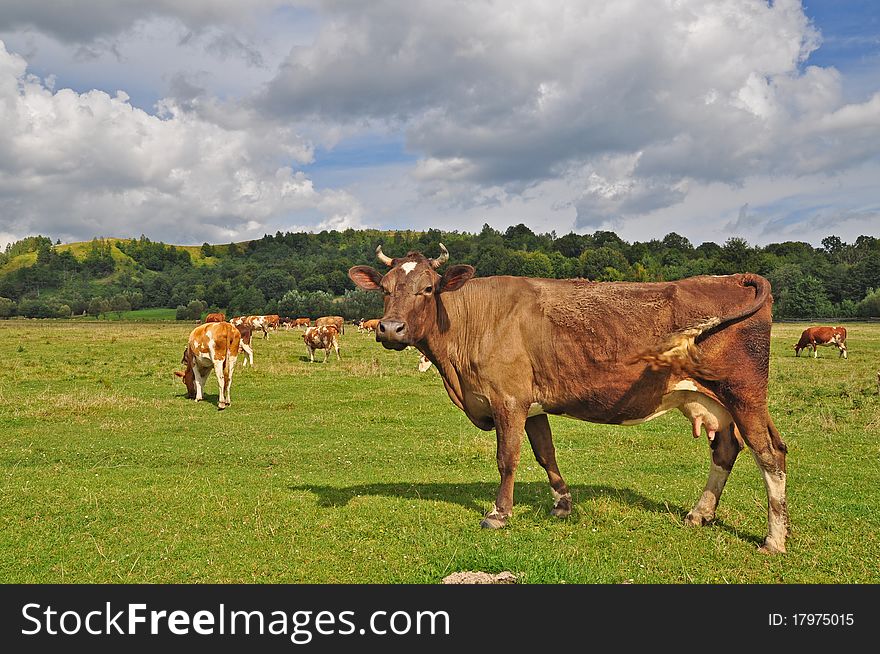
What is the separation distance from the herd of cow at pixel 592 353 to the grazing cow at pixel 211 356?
11702 millimetres

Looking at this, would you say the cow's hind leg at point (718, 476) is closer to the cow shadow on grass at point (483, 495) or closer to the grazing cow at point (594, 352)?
the grazing cow at point (594, 352)

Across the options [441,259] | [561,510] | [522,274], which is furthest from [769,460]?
[522,274]

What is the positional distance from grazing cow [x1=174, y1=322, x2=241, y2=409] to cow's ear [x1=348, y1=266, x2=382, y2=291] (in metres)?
11.3

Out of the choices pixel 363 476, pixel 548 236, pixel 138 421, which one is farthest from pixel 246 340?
pixel 548 236

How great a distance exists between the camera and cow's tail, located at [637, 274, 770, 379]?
7.04 m

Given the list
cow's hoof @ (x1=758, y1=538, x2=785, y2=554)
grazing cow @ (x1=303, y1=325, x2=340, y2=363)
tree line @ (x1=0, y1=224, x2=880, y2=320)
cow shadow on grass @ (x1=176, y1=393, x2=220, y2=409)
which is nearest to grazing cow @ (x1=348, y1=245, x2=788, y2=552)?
cow's hoof @ (x1=758, y1=538, x2=785, y2=554)

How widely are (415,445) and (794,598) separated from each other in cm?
853

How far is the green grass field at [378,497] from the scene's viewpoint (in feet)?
21.1

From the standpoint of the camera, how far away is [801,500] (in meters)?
8.92

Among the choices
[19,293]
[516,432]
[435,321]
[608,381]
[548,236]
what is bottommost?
[516,432]

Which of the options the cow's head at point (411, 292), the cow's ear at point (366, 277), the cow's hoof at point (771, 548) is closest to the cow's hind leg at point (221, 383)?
the cow's ear at point (366, 277)

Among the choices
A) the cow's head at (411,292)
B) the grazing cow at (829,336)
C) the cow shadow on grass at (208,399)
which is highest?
the cow's head at (411,292)

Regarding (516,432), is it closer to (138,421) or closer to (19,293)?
(138,421)

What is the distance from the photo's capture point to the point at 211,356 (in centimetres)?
1908
